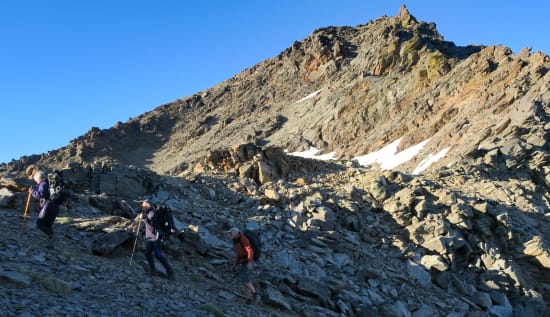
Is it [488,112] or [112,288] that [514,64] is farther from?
[112,288]

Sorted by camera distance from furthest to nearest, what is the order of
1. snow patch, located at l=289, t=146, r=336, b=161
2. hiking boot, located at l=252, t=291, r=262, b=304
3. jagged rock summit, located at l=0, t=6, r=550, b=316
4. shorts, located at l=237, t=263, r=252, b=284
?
1. snow patch, located at l=289, t=146, r=336, b=161
2. hiking boot, located at l=252, t=291, r=262, b=304
3. shorts, located at l=237, t=263, r=252, b=284
4. jagged rock summit, located at l=0, t=6, r=550, b=316

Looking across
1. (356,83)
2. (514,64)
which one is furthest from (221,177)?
(356,83)

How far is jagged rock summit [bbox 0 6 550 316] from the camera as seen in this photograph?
9.34 meters

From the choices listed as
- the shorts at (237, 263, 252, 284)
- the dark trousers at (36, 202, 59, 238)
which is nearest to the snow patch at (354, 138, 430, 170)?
the shorts at (237, 263, 252, 284)

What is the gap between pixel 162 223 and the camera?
1001 centimetres

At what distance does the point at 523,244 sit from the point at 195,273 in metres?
14.6

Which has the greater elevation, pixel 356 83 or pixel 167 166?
pixel 356 83

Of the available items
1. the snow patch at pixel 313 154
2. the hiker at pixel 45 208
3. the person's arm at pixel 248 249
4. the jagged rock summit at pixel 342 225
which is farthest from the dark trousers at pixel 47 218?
the snow patch at pixel 313 154

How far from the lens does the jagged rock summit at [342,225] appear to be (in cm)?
934

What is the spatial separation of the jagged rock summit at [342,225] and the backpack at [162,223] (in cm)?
108

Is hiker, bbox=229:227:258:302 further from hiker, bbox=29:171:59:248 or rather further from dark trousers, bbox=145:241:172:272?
hiker, bbox=29:171:59:248

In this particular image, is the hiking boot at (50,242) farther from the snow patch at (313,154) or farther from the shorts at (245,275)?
the snow patch at (313,154)

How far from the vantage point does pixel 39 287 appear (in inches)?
298

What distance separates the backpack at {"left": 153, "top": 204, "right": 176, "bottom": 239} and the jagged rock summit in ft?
3.53
